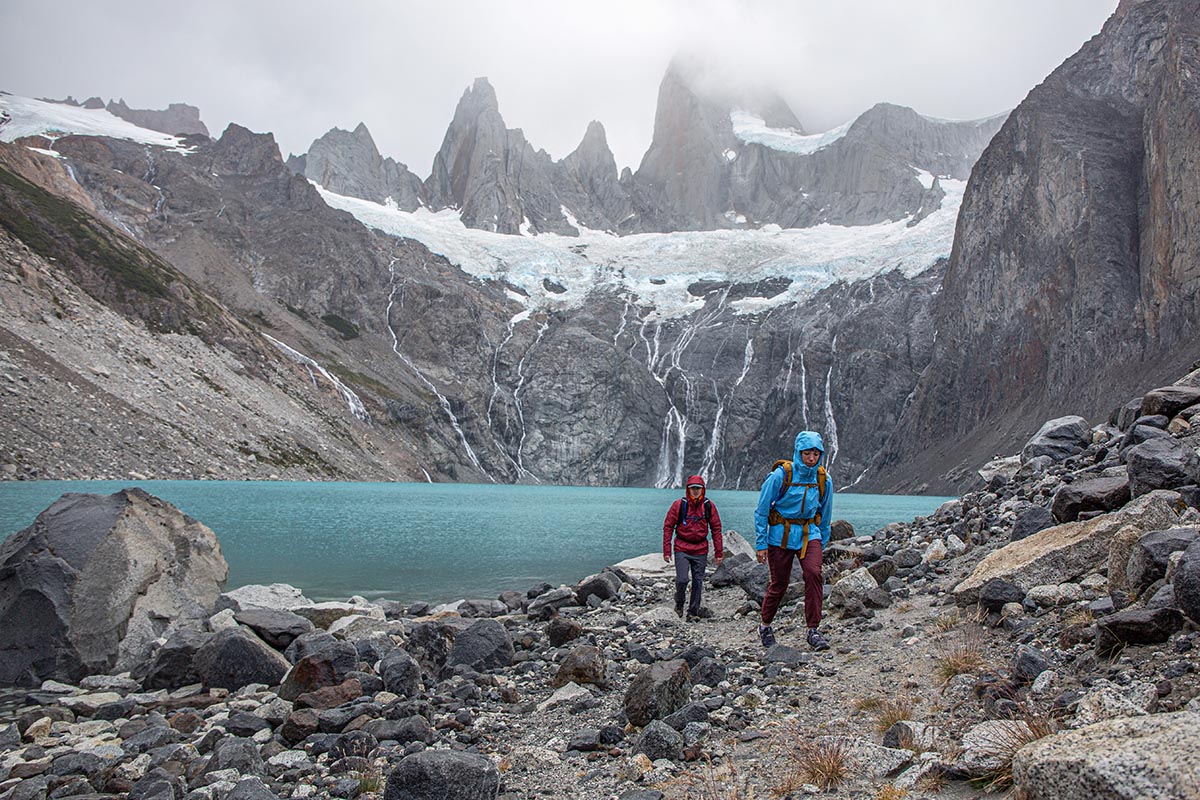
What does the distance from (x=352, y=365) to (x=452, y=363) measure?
907 inches

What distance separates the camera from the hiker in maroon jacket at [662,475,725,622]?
1171 cm

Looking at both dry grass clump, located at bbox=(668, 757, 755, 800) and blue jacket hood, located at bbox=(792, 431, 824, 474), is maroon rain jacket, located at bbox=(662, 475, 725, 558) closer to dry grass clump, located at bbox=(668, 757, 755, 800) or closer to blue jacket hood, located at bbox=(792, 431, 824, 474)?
blue jacket hood, located at bbox=(792, 431, 824, 474)

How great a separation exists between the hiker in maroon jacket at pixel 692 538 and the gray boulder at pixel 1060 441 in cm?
794

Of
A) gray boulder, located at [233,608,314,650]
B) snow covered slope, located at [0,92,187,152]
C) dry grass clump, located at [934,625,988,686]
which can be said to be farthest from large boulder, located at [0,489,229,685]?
snow covered slope, located at [0,92,187,152]

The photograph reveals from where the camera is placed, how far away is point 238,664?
9.12 m

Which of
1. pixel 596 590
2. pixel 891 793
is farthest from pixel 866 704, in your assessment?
pixel 596 590

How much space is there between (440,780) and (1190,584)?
508cm

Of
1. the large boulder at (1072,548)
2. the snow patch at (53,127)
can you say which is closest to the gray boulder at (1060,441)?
the large boulder at (1072,548)

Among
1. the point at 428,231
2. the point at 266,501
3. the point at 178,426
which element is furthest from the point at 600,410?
the point at 266,501

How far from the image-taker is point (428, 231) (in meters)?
160

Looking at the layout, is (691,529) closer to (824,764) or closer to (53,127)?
(824,764)

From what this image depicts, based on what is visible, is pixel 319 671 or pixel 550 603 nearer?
pixel 319 671

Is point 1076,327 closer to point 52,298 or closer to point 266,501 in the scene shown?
point 266,501

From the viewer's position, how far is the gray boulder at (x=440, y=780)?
512 centimetres
